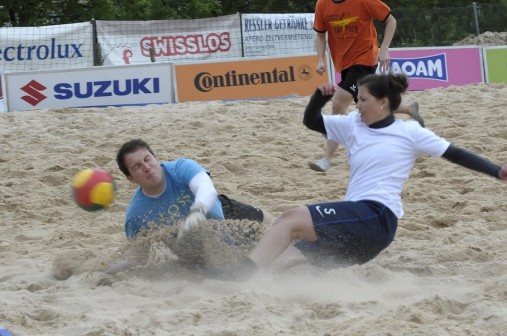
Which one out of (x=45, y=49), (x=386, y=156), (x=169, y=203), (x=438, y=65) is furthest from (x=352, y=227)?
(x=45, y=49)

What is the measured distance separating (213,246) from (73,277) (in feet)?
2.73

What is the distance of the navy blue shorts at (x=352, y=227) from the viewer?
478 cm

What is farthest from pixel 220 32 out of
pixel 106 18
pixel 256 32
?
pixel 106 18

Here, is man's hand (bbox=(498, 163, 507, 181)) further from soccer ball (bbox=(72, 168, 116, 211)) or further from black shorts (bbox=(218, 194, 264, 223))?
soccer ball (bbox=(72, 168, 116, 211))

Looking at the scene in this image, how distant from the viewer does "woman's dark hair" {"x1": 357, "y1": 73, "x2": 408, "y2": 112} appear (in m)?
4.95

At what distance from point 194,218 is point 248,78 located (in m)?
8.11

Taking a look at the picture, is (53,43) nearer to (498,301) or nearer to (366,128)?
(366,128)

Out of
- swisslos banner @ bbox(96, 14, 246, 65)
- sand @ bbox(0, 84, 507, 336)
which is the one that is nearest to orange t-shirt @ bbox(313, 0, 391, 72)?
sand @ bbox(0, 84, 507, 336)

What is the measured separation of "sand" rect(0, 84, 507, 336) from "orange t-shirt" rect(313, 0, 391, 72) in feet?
3.32

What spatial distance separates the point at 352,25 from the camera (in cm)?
793

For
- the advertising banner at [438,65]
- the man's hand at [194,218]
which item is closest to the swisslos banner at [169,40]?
the advertising banner at [438,65]

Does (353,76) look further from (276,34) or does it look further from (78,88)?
(276,34)

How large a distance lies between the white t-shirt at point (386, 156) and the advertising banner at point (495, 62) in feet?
29.9

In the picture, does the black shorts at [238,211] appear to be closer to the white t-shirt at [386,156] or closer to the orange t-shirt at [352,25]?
the white t-shirt at [386,156]
